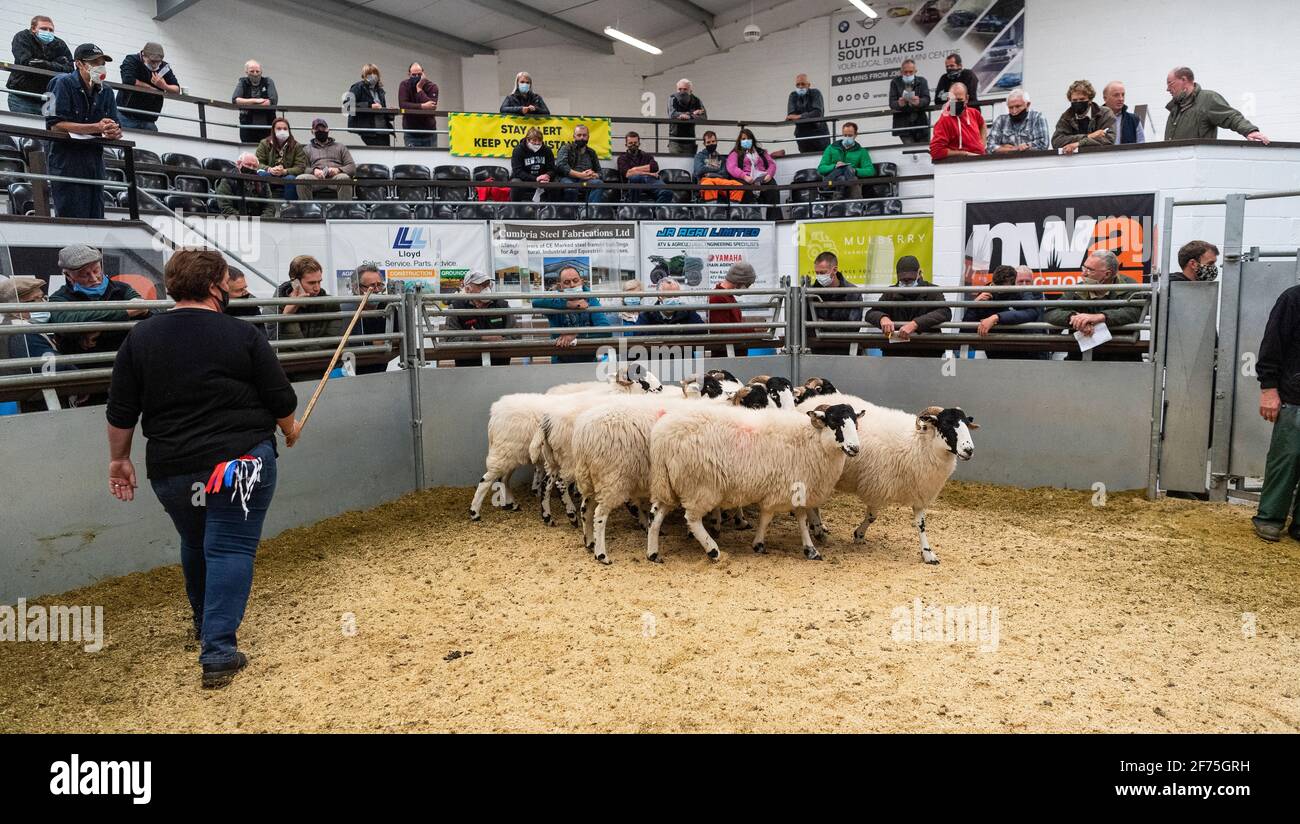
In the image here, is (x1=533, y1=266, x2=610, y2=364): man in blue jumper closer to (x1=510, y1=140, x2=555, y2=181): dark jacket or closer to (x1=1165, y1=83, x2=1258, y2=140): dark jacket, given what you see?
(x1=510, y1=140, x2=555, y2=181): dark jacket

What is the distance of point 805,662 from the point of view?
3682 millimetres

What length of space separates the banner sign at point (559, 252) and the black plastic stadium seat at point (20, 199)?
559 cm

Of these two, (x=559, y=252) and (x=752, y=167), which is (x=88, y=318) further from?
(x=752, y=167)

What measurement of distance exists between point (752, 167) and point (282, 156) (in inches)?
287

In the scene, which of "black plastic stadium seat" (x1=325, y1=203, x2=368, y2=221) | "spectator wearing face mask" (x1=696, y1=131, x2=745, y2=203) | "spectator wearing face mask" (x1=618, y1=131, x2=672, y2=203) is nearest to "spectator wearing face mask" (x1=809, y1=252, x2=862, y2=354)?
"spectator wearing face mask" (x1=618, y1=131, x2=672, y2=203)

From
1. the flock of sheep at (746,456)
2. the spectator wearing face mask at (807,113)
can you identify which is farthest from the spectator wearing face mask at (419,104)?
the flock of sheep at (746,456)

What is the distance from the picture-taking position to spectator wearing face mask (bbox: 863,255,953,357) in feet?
24.0

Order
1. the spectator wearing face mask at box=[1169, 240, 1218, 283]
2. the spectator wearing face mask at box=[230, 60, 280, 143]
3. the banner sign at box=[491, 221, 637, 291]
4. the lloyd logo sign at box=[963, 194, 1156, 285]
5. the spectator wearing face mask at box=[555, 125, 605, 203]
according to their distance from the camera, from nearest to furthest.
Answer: the spectator wearing face mask at box=[1169, 240, 1218, 283] < the lloyd logo sign at box=[963, 194, 1156, 285] < the banner sign at box=[491, 221, 637, 291] < the spectator wearing face mask at box=[230, 60, 280, 143] < the spectator wearing face mask at box=[555, 125, 605, 203]

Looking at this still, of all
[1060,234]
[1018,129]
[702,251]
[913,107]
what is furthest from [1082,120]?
[913,107]

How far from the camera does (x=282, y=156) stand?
1149 cm

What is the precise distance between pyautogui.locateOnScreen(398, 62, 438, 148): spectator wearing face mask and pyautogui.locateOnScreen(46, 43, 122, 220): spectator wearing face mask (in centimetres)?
678

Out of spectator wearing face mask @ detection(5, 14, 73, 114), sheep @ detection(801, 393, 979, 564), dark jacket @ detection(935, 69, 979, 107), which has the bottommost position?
Answer: sheep @ detection(801, 393, 979, 564)

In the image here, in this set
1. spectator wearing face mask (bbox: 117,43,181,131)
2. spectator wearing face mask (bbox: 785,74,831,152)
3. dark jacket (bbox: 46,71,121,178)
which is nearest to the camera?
dark jacket (bbox: 46,71,121,178)

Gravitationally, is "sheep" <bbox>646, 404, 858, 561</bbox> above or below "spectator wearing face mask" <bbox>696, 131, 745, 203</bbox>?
below
